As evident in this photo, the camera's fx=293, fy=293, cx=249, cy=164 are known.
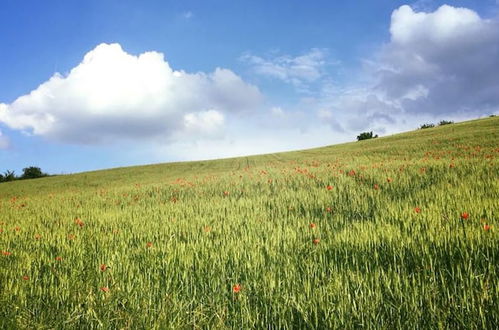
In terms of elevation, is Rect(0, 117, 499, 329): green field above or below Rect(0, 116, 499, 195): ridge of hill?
below

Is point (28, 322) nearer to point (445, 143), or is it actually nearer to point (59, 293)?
point (59, 293)

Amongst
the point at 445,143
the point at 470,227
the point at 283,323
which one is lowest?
the point at 283,323

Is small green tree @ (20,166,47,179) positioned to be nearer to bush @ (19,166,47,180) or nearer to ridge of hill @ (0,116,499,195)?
bush @ (19,166,47,180)

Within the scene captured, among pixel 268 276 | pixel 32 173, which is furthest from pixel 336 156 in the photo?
pixel 32 173

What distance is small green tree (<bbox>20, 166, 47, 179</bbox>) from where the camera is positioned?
184 ft

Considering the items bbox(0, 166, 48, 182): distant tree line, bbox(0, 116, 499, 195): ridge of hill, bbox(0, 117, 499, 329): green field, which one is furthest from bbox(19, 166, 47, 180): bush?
bbox(0, 117, 499, 329): green field

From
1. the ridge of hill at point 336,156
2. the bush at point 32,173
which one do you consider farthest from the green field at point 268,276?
the bush at point 32,173

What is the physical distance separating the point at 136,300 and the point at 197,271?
0.75m

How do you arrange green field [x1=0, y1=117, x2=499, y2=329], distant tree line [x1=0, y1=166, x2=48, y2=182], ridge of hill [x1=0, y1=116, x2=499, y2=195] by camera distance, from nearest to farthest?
green field [x1=0, y1=117, x2=499, y2=329]
ridge of hill [x1=0, y1=116, x2=499, y2=195]
distant tree line [x1=0, y1=166, x2=48, y2=182]

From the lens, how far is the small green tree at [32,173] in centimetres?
5606

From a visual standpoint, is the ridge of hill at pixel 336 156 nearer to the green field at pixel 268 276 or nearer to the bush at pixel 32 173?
the green field at pixel 268 276

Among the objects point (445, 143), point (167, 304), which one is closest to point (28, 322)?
point (167, 304)

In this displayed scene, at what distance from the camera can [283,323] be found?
7.72 ft

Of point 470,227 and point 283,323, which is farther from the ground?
point 470,227
